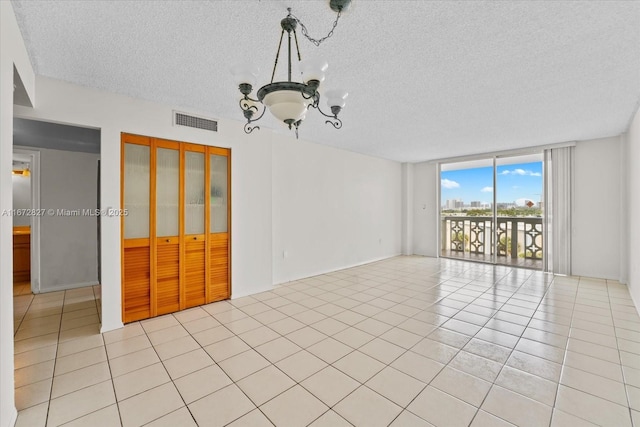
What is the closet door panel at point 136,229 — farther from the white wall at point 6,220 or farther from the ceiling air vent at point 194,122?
the white wall at point 6,220

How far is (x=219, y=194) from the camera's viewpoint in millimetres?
3938

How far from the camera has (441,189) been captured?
724 cm

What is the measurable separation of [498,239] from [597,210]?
Answer: 2.24 m

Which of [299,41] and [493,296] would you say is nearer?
[299,41]

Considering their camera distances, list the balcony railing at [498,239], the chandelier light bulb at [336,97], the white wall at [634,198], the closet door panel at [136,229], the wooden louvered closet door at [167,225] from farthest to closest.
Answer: the balcony railing at [498,239], the white wall at [634,198], the wooden louvered closet door at [167,225], the closet door panel at [136,229], the chandelier light bulb at [336,97]

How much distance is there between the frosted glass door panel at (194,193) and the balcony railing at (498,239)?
6225 millimetres

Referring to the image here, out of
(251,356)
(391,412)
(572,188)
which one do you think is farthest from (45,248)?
(572,188)

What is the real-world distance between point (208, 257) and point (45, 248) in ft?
10.0

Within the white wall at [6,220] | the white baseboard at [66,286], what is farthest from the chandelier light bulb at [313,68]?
the white baseboard at [66,286]

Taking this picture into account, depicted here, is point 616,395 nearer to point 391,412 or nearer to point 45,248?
point 391,412

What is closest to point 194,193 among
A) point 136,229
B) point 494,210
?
point 136,229

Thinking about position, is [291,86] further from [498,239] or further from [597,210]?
[498,239]

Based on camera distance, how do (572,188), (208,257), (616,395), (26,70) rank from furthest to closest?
1. (572,188)
2. (208,257)
3. (26,70)
4. (616,395)

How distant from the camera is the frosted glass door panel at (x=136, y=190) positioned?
3197mm
